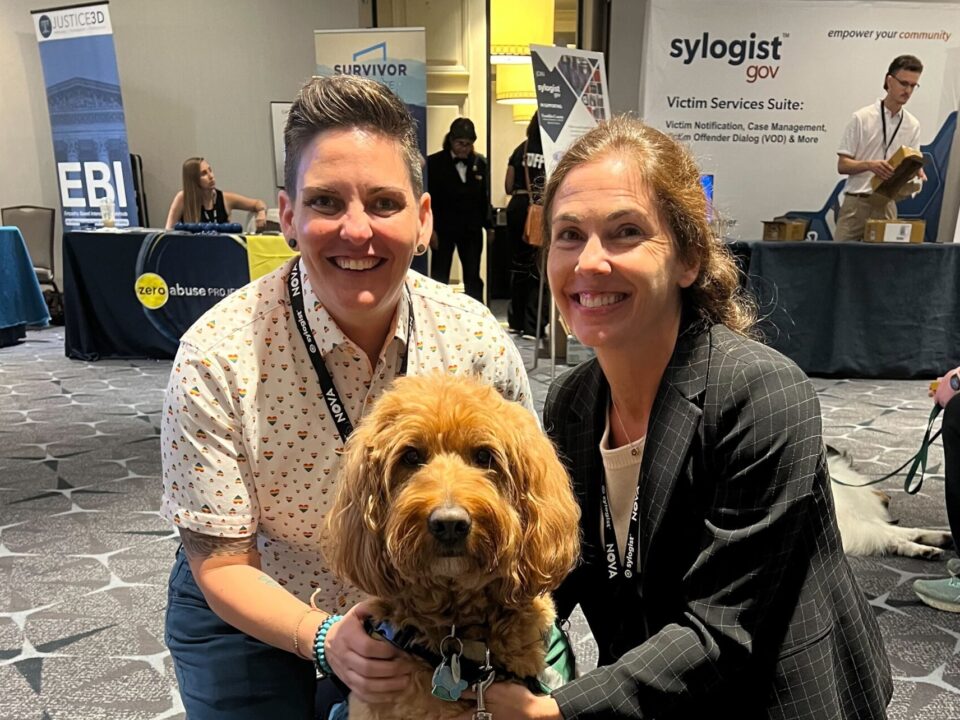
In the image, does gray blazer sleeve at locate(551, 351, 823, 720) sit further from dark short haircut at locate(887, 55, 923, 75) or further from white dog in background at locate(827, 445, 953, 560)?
dark short haircut at locate(887, 55, 923, 75)

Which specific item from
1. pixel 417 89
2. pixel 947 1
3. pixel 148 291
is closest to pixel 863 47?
pixel 947 1

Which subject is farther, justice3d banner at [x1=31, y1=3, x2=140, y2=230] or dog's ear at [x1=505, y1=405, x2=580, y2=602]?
justice3d banner at [x1=31, y1=3, x2=140, y2=230]

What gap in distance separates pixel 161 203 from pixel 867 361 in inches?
336

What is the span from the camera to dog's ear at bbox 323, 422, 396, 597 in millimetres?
1200

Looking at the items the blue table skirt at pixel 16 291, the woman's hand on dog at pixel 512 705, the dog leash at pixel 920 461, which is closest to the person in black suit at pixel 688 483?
the woman's hand on dog at pixel 512 705

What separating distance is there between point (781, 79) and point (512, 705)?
7697 millimetres

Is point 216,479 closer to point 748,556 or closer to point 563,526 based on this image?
point 563,526

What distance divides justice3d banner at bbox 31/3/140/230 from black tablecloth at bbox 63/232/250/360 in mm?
1859

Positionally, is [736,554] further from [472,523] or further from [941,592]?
[941,592]

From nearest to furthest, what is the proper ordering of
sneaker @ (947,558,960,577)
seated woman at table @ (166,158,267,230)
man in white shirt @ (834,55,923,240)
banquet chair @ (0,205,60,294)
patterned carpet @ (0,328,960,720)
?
patterned carpet @ (0,328,960,720) < sneaker @ (947,558,960,577) < man in white shirt @ (834,55,923,240) < seated woman at table @ (166,158,267,230) < banquet chair @ (0,205,60,294)

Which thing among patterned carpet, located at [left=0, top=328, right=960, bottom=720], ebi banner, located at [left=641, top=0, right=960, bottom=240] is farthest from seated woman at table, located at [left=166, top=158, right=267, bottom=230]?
ebi banner, located at [left=641, top=0, right=960, bottom=240]

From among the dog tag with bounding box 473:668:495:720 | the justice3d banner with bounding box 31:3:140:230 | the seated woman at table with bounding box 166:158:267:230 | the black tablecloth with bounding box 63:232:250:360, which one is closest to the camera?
the dog tag with bounding box 473:668:495:720

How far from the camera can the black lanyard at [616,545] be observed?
137cm

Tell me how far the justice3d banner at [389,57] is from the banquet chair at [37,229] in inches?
163
